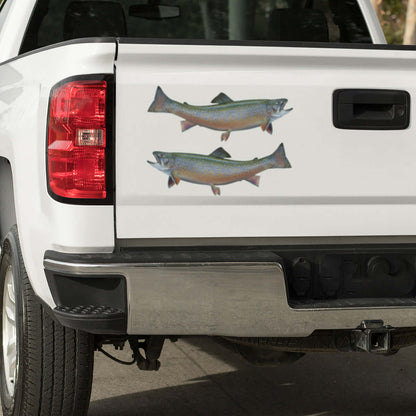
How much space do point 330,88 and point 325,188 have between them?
0.34m

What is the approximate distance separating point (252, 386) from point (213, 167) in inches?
74.4

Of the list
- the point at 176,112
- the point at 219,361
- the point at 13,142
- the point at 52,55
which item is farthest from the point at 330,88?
→ the point at 219,361

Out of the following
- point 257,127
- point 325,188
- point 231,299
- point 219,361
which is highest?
point 257,127

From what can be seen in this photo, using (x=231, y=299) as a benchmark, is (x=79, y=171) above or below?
above

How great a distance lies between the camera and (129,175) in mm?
3346

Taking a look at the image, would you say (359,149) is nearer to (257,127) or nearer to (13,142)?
(257,127)

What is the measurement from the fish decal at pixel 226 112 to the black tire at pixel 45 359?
36.3 inches

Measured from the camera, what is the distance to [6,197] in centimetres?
431

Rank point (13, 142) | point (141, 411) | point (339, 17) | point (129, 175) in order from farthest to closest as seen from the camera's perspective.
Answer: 1. point (339, 17)
2. point (141, 411)
3. point (13, 142)
4. point (129, 175)

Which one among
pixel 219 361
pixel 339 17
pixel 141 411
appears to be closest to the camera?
pixel 141 411

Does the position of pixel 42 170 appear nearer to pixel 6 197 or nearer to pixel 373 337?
pixel 6 197

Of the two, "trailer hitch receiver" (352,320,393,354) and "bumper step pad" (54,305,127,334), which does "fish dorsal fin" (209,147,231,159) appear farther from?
"trailer hitch receiver" (352,320,393,354)

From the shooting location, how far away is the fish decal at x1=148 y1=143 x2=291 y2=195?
336 centimetres

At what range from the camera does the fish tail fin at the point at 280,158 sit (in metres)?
3.42
